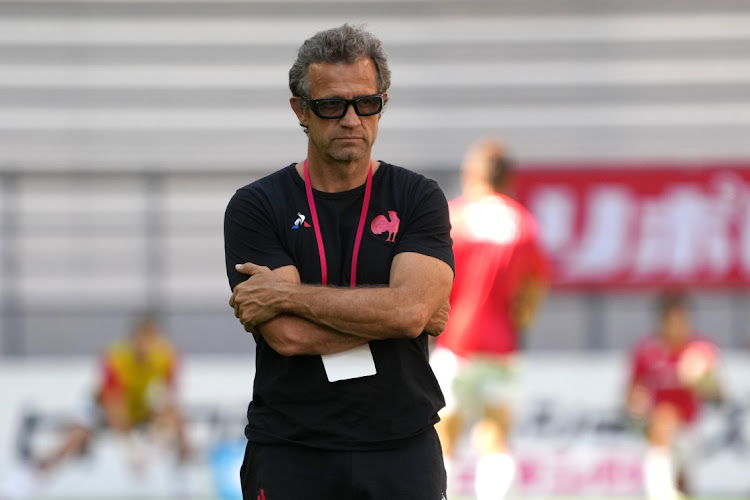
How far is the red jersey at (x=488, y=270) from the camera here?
6492mm

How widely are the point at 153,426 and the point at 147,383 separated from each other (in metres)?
0.35

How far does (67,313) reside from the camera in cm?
1086

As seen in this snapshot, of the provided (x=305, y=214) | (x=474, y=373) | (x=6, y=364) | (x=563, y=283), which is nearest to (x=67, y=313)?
(x=6, y=364)

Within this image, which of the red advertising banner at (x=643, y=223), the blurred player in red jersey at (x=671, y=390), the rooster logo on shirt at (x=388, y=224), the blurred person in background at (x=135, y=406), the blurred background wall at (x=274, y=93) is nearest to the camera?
the rooster logo on shirt at (x=388, y=224)

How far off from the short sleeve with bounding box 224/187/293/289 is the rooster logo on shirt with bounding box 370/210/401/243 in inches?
8.9

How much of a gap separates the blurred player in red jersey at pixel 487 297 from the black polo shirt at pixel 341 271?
326 cm

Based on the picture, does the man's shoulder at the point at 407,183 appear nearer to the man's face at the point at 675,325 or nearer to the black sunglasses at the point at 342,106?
the black sunglasses at the point at 342,106

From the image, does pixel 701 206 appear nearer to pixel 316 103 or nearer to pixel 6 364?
pixel 6 364

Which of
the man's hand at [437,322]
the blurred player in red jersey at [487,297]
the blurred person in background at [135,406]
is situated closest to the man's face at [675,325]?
the blurred player in red jersey at [487,297]

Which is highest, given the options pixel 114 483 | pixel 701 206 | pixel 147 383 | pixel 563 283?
pixel 701 206

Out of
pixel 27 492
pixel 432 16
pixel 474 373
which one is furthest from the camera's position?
pixel 432 16

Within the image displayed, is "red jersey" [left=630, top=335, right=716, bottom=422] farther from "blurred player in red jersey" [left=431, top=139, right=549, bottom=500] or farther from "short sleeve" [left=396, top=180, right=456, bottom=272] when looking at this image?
"short sleeve" [left=396, top=180, right=456, bottom=272]

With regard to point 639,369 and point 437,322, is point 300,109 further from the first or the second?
point 639,369

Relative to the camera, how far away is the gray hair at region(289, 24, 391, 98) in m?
3.12
